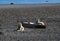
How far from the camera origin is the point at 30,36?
2028 centimetres

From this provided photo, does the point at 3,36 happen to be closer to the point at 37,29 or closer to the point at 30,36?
the point at 30,36

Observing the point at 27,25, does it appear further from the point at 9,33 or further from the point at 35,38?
the point at 35,38

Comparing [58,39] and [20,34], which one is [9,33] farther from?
[58,39]

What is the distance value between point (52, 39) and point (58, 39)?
360 millimetres

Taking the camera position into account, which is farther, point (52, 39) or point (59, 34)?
point (59, 34)

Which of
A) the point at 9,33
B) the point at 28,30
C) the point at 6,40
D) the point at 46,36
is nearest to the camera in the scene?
the point at 6,40

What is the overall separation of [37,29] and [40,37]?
3.68 m

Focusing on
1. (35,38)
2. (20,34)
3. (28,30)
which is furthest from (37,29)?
(35,38)

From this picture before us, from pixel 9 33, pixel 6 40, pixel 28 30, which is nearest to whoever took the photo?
pixel 6 40

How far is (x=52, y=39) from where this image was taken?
18781 mm

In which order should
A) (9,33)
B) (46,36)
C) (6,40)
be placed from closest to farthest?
1. (6,40)
2. (46,36)
3. (9,33)

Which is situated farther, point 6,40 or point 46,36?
point 46,36

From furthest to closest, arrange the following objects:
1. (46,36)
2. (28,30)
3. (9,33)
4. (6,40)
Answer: (28,30) → (9,33) → (46,36) → (6,40)

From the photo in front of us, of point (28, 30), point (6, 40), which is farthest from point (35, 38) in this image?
point (28, 30)
